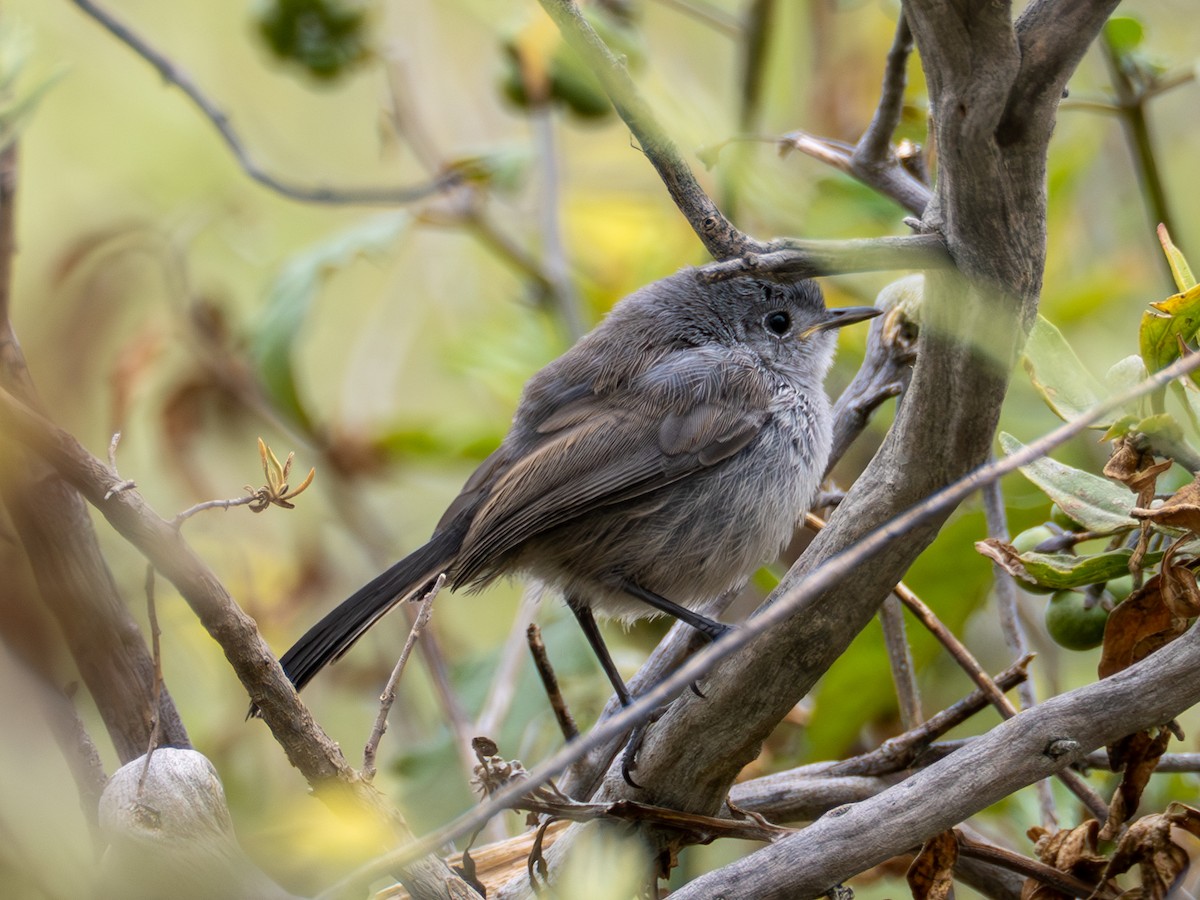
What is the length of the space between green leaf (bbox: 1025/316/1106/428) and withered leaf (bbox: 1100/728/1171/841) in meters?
0.48

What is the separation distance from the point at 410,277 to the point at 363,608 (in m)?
2.54

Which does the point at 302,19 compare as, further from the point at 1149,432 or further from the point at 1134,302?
the point at 1149,432

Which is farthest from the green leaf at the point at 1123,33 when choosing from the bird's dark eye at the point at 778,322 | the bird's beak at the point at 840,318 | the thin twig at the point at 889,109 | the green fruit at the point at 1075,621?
the green fruit at the point at 1075,621

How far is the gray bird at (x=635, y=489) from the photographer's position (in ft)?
9.05

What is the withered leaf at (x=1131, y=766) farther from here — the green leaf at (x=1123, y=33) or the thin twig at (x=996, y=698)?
the green leaf at (x=1123, y=33)

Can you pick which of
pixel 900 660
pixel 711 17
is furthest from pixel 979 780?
pixel 711 17

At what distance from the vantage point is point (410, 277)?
4891 millimetres

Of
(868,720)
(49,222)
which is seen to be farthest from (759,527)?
(49,222)

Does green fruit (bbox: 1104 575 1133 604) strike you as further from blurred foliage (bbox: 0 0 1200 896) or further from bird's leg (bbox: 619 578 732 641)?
bird's leg (bbox: 619 578 732 641)

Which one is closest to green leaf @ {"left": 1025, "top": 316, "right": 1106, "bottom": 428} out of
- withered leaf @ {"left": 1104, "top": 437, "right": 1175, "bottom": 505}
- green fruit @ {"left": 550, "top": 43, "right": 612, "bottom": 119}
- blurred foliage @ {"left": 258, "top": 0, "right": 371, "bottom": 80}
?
withered leaf @ {"left": 1104, "top": 437, "right": 1175, "bottom": 505}

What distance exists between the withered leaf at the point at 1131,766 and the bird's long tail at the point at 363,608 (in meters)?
1.45

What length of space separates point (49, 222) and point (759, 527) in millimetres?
3412

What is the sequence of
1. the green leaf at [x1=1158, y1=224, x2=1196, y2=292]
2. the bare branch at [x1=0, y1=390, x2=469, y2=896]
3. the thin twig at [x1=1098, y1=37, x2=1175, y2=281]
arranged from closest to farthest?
the bare branch at [x1=0, y1=390, x2=469, y2=896] < the green leaf at [x1=1158, y1=224, x2=1196, y2=292] < the thin twig at [x1=1098, y1=37, x2=1175, y2=281]

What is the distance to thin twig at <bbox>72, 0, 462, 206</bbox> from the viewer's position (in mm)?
3061
